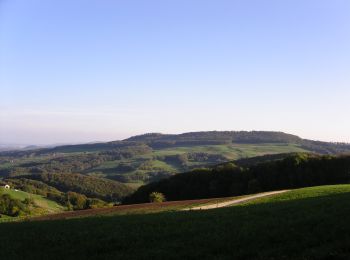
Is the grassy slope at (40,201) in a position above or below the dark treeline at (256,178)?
below

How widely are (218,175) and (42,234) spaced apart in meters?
75.3

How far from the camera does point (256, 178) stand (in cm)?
8662

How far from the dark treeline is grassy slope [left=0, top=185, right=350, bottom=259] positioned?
59952 mm

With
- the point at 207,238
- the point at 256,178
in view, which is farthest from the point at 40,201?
the point at 207,238

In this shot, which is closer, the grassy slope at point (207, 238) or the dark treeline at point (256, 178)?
the grassy slope at point (207, 238)

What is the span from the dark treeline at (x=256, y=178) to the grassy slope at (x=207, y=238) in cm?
5995

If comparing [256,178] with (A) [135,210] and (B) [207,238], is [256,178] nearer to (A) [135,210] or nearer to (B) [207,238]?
(A) [135,210]

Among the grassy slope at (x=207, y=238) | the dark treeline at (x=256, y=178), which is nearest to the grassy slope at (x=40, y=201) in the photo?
the dark treeline at (x=256, y=178)

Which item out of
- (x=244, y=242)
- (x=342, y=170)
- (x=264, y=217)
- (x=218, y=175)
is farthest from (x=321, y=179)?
(x=244, y=242)

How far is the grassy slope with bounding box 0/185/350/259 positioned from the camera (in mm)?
12453

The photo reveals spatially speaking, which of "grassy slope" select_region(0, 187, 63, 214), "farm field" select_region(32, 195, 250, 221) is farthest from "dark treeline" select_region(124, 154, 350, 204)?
"grassy slope" select_region(0, 187, 63, 214)

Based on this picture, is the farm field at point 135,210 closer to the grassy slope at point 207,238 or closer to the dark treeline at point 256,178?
the grassy slope at point 207,238

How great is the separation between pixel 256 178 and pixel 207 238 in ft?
241

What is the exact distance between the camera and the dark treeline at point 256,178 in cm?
8112
